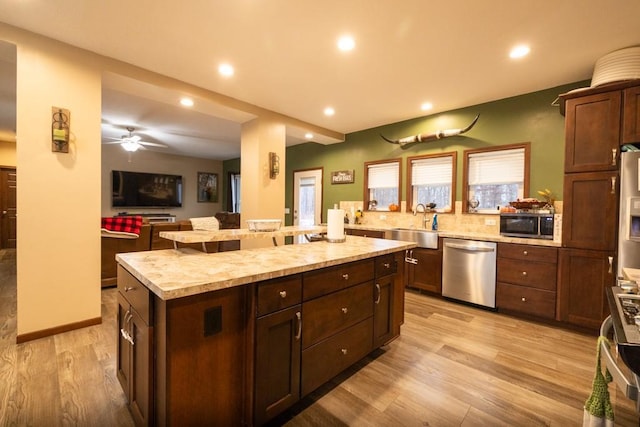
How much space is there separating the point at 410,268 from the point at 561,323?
1.68m

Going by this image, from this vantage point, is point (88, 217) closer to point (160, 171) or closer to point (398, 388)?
point (398, 388)

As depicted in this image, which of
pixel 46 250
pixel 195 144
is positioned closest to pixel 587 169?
pixel 46 250

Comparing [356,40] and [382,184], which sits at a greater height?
[356,40]

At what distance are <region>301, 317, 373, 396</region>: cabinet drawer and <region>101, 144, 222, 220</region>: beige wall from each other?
7.79 metres

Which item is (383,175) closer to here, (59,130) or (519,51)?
(519,51)

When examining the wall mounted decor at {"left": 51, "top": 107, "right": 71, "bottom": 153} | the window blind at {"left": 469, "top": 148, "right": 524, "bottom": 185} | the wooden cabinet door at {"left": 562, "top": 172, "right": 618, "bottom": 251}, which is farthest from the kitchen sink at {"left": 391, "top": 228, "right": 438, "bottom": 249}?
the wall mounted decor at {"left": 51, "top": 107, "right": 71, "bottom": 153}

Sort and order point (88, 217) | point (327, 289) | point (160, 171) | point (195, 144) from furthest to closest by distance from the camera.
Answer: point (160, 171)
point (195, 144)
point (88, 217)
point (327, 289)

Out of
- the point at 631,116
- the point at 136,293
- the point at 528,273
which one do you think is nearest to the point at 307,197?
the point at 528,273

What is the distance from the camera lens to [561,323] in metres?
2.91

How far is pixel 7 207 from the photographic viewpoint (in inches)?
258

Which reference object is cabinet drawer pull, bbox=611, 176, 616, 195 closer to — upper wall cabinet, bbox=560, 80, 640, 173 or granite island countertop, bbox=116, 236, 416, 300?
upper wall cabinet, bbox=560, 80, 640, 173

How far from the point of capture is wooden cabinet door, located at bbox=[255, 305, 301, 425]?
1377 millimetres

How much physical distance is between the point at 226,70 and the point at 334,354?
2.96 meters

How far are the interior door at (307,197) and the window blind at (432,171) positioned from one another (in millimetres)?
2127
